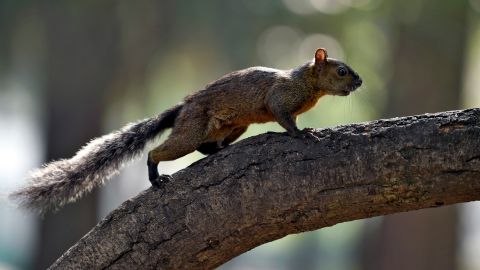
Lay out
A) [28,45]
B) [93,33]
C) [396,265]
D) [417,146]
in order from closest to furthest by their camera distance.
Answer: [417,146], [396,265], [93,33], [28,45]

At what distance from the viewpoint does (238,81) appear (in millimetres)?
5227

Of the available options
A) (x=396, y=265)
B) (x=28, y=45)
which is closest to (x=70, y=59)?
(x=28, y=45)

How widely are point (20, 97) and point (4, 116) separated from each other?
612 millimetres

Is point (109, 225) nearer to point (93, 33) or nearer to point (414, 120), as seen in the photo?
point (414, 120)

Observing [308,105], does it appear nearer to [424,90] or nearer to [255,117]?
[255,117]

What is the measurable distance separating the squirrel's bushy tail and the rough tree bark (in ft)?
1.74

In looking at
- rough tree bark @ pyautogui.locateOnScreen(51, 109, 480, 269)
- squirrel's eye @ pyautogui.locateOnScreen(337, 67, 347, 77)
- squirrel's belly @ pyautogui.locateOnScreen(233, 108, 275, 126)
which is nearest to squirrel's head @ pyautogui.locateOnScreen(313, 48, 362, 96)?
squirrel's eye @ pyautogui.locateOnScreen(337, 67, 347, 77)

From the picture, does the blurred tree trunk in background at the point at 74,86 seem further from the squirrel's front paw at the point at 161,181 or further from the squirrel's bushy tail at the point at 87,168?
the squirrel's front paw at the point at 161,181

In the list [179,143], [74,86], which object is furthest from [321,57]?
[74,86]

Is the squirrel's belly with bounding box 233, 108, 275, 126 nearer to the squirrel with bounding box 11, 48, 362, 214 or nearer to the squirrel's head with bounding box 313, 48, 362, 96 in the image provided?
the squirrel with bounding box 11, 48, 362, 214

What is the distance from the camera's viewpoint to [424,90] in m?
13.7

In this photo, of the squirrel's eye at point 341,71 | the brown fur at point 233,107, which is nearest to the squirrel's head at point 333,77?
the squirrel's eye at point 341,71

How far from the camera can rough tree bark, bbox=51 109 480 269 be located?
380 cm

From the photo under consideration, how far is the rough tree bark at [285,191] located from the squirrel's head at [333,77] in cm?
124
